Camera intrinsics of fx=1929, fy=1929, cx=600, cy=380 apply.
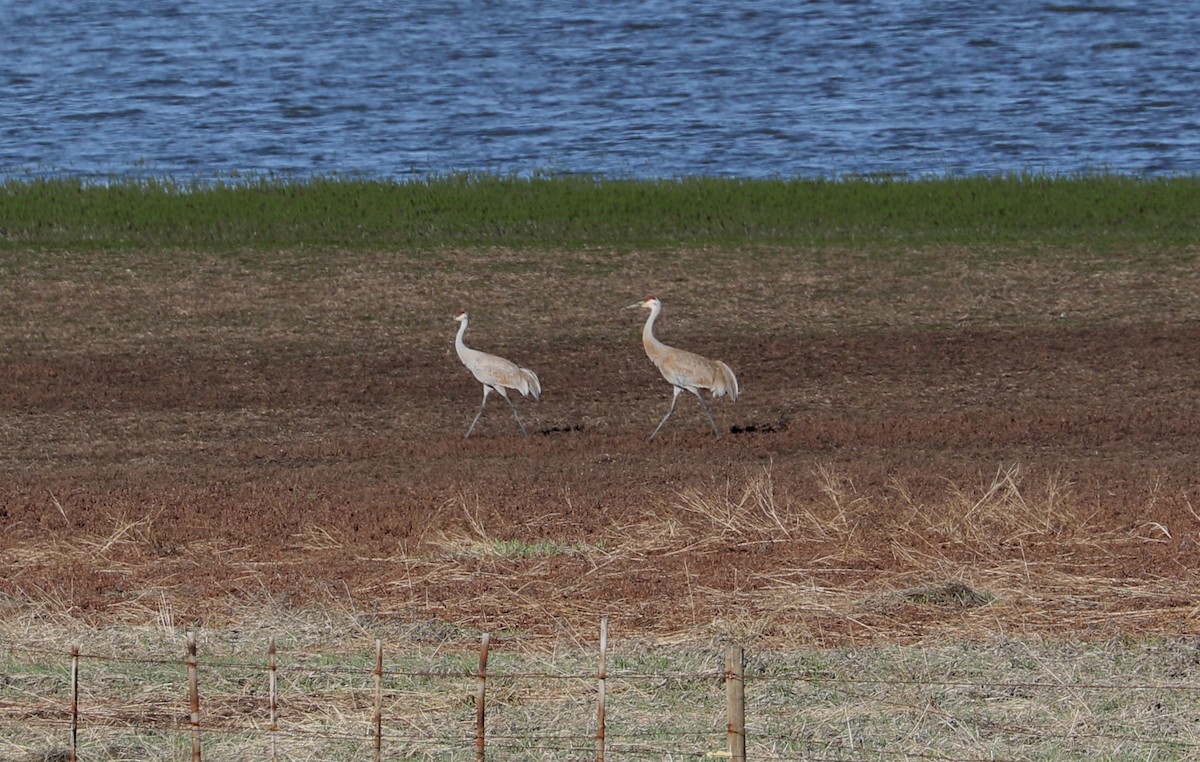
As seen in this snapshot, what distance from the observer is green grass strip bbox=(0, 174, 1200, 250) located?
25.4 meters

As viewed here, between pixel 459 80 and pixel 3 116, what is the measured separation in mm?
10490

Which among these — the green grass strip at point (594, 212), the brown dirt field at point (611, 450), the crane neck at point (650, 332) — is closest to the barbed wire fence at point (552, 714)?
the brown dirt field at point (611, 450)

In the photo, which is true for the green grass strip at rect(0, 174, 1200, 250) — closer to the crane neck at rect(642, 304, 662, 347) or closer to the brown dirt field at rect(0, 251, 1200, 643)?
the brown dirt field at rect(0, 251, 1200, 643)

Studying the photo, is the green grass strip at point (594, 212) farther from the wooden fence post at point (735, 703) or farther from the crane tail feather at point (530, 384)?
the wooden fence post at point (735, 703)

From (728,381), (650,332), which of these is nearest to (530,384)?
(650,332)

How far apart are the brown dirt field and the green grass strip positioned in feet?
5.36

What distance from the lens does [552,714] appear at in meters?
8.38

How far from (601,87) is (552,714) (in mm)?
36663

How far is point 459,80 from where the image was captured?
149 feet

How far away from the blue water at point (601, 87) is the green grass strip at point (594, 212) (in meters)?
2.47

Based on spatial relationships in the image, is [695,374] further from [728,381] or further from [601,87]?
[601,87]

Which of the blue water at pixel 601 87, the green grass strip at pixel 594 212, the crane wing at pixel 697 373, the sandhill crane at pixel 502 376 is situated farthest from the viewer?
the blue water at pixel 601 87

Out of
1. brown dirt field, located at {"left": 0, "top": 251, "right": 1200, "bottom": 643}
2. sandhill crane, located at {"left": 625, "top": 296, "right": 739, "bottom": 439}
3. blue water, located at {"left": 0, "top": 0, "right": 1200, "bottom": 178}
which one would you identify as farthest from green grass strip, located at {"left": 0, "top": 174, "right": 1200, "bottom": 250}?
sandhill crane, located at {"left": 625, "top": 296, "right": 739, "bottom": 439}

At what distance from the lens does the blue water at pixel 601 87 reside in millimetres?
34281
